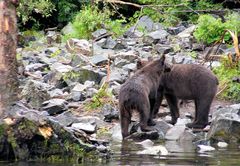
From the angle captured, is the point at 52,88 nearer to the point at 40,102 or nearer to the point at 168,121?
the point at 40,102

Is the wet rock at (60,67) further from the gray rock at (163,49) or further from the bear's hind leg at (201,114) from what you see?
the bear's hind leg at (201,114)

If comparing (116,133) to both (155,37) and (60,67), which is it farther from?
(155,37)

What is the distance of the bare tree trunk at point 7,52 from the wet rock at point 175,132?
3.50 meters

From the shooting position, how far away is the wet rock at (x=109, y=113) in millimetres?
13383

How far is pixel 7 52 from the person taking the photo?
9125mm

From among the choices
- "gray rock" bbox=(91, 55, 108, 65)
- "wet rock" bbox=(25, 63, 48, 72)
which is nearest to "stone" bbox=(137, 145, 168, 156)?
"gray rock" bbox=(91, 55, 108, 65)

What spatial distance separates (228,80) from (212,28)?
3449 millimetres

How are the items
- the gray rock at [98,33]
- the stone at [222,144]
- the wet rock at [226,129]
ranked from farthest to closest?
the gray rock at [98,33] → the wet rock at [226,129] → the stone at [222,144]

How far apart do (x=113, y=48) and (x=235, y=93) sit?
21.9 ft

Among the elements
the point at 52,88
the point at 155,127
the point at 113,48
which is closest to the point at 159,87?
the point at 155,127

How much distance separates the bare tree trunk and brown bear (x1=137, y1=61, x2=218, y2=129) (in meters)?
4.44

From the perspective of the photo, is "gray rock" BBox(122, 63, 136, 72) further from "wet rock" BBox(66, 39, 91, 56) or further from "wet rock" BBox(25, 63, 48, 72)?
"wet rock" BBox(66, 39, 91, 56)

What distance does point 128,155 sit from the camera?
966 centimetres

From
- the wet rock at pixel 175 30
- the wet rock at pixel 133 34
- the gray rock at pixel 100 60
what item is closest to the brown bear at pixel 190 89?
the gray rock at pixel 100 60
